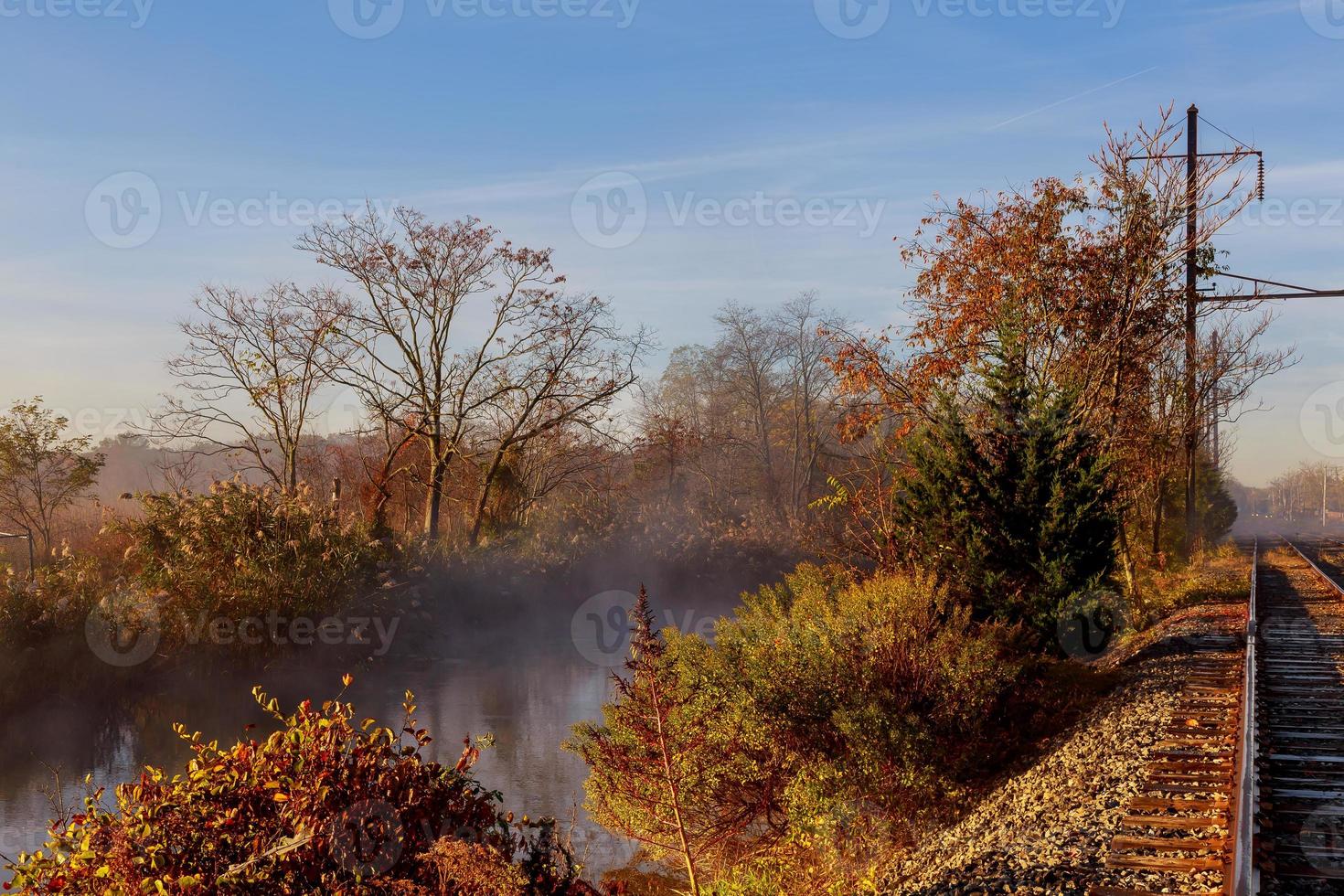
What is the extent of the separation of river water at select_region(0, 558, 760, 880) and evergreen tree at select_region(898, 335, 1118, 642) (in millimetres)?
4832

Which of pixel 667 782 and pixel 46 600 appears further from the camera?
pixel 46 600

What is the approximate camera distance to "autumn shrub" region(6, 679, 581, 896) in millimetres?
4324

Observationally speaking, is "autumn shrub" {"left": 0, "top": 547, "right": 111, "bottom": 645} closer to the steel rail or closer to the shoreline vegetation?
the shoreline vegetation

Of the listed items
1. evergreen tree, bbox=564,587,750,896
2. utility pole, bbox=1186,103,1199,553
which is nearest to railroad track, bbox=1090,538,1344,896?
evergreen tree, bbox=564,587,750,896

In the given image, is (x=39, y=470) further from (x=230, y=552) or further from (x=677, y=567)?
(x=677, y=567)

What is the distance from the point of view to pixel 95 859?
438cm

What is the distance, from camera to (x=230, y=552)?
18203 millimetres

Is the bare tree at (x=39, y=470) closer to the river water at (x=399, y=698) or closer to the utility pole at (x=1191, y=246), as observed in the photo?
the river water at (x=399, y=698)

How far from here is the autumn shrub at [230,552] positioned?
58.4ft

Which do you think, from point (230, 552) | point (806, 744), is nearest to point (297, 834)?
point (806, 744)

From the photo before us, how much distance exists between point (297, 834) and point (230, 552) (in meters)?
15.1

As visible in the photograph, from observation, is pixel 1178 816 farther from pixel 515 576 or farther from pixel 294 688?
pixel 515 576

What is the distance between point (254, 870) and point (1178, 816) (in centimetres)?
495

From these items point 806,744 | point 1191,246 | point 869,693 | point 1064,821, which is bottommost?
point 806,744
